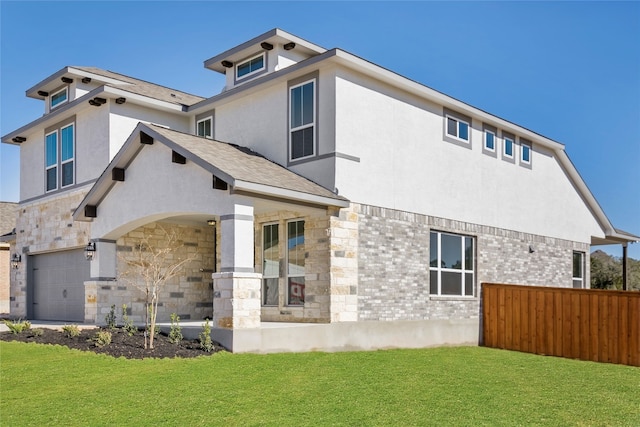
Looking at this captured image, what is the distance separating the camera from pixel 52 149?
19.3 m

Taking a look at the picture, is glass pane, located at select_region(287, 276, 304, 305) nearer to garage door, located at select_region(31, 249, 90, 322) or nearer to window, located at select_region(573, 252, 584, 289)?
garage door, located at select_region(31, 249, 90, 322)

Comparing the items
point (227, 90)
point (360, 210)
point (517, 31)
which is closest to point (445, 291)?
point (360, 210)

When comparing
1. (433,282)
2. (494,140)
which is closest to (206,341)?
(433,282)

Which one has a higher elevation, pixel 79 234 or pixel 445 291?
pixel 79 234

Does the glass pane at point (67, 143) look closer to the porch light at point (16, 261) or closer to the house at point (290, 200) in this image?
the house at point (290, 200)

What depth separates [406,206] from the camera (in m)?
15.4

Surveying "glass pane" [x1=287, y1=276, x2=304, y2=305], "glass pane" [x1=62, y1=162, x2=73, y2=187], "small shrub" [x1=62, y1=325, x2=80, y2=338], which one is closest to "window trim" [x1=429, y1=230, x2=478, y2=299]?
"glass pane" [x1=287, y1=276, x2=304, y2=305]

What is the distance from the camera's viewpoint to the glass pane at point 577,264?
2206 centimetres

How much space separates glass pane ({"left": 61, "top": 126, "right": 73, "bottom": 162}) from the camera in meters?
18.4

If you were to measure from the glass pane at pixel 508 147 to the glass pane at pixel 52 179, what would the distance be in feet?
45.8

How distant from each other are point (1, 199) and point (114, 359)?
24.9m

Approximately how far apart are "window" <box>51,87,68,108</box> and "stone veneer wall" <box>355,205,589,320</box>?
429 inches

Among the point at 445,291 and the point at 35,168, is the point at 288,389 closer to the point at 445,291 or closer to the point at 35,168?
the point at 445,291

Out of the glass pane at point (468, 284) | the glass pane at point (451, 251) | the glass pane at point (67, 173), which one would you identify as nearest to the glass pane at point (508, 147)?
the glass pane at point (451, 251)
